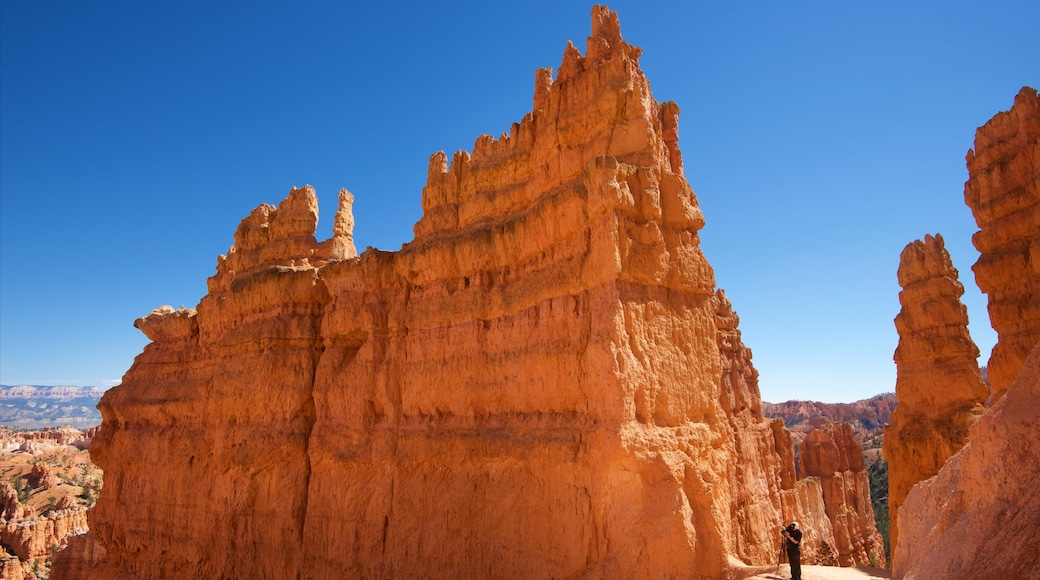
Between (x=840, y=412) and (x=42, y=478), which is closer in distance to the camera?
(x=42, y=478)

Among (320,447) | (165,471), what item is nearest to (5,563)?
(165,471)

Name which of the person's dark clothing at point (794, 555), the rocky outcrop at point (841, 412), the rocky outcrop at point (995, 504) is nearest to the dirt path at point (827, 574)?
the person's dark clothing at point (794, 555)

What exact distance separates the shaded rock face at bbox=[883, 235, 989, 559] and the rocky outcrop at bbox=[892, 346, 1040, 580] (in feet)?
45.8

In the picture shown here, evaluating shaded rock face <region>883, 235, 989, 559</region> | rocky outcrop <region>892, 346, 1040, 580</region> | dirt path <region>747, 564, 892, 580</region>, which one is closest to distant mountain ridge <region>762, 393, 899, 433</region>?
A: shaded rock face <region>883, 235, 989, 559</region>

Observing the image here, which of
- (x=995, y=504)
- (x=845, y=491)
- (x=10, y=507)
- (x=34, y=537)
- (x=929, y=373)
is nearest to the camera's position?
(x=995, y=504)

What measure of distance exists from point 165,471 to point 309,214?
8392 millimetres

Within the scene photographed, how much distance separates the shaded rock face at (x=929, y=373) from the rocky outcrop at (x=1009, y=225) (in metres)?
1.95

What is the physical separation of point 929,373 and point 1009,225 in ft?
15.9

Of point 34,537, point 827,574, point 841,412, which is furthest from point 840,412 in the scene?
point 827,574

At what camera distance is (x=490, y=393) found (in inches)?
467

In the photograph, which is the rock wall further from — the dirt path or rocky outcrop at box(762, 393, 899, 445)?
rocky outcrop at box(762, 393, 899, 445)

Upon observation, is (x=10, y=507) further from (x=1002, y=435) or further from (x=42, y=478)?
(x=1002, y=435)

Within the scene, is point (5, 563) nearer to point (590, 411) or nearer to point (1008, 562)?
point (590, 411)

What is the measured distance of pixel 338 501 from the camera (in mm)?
14094
